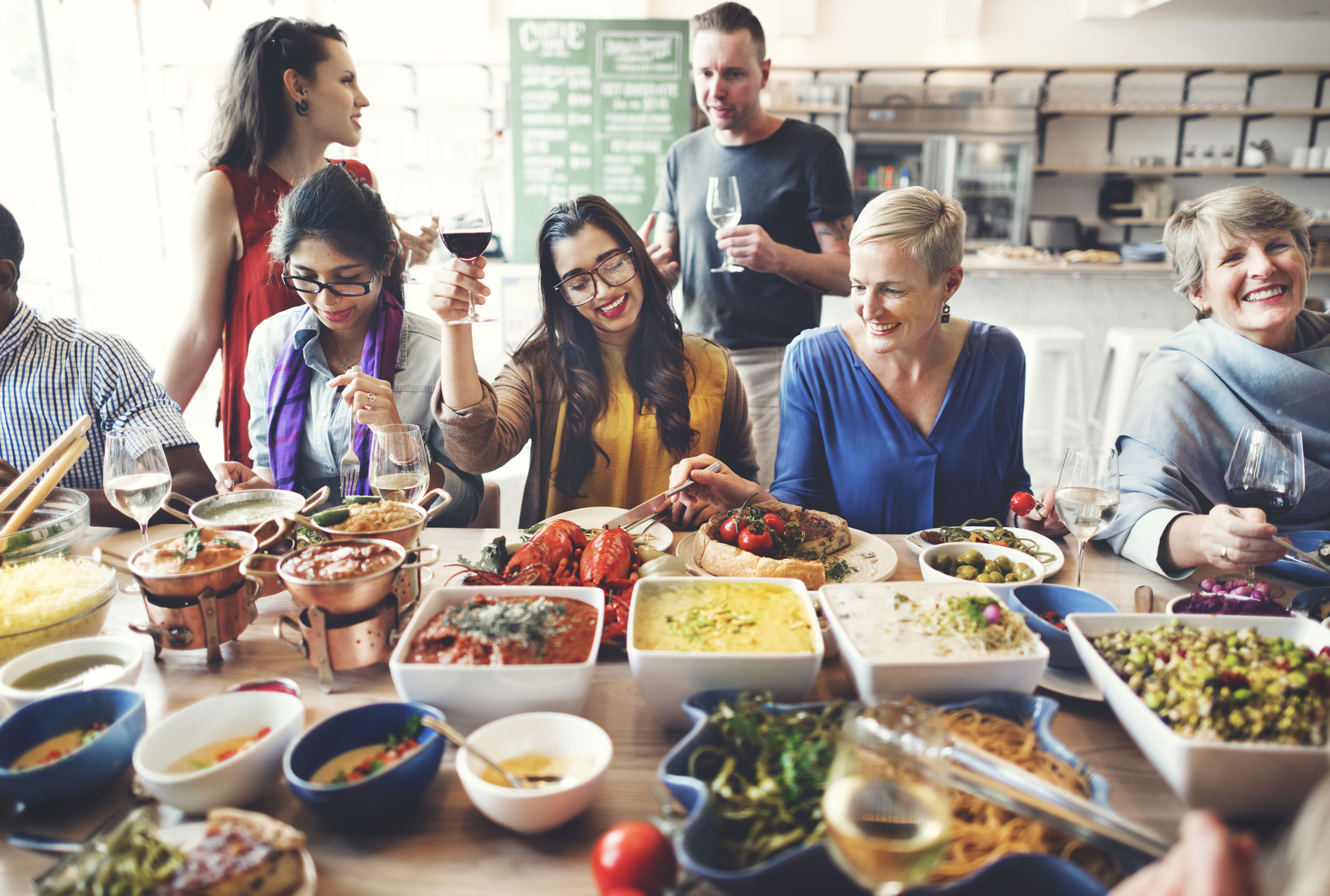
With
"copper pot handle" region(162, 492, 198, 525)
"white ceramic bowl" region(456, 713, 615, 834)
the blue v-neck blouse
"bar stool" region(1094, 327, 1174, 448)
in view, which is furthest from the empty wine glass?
"bar stool" region(1094, 327, 1174, 448)

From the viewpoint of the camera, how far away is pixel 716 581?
4.50 feet

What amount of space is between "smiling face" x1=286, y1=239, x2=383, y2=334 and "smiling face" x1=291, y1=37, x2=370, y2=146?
2.61ft

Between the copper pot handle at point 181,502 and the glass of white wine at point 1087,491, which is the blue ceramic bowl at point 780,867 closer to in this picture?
the glass of white wine at point 1087,491

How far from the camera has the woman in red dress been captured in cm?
257

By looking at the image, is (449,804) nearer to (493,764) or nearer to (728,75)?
(493,764)

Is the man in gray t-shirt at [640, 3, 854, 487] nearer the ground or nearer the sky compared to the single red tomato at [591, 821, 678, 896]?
nearer the sky

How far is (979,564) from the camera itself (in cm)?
156

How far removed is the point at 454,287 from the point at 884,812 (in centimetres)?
157

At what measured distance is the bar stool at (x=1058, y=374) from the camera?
5500mm

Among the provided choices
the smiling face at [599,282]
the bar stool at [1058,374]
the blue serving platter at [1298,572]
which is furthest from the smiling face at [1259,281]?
the bar stool at [1058,374]

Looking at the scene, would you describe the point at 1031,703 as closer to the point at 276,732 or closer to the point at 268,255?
the point at 276,732

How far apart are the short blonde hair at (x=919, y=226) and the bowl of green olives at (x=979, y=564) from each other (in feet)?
2.68

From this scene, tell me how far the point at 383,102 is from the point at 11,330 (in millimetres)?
5211

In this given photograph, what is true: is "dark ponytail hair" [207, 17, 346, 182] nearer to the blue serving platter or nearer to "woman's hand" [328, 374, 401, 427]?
"woman's hand" [328, 374, 401, 427]
